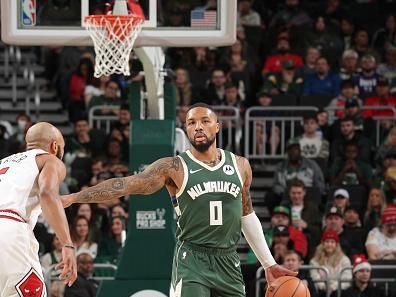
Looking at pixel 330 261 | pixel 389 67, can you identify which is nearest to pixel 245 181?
pixel 330 261

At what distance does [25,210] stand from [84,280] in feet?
15.9

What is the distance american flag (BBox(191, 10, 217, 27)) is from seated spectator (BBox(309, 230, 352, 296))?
3.75 metres

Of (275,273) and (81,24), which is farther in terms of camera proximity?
(81,24)

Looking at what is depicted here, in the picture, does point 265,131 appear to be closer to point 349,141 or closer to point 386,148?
point 349,141

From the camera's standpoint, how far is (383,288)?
14594 millimetres

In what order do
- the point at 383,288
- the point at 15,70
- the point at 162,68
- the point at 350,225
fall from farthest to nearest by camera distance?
the point at 15,70 → the point at 350,225 → the point at 383,288 → the point at 162,68

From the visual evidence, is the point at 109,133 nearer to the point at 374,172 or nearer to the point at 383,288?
the point at 374,172

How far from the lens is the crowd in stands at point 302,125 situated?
597 inches

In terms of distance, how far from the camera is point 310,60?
18938 millimetres

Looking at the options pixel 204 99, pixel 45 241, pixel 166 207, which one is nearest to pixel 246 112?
pixel 204 99

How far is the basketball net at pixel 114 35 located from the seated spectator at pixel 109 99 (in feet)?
20.5

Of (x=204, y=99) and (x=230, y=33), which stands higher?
(x=230, y=33)

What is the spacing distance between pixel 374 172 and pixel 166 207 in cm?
548

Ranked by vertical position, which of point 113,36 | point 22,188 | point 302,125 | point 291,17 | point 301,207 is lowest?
point 301,207
